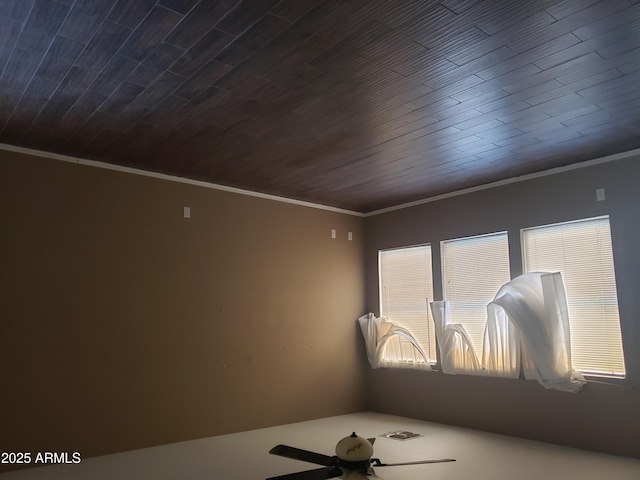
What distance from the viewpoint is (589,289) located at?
16.9 ft

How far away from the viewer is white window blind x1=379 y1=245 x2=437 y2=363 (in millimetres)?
6746

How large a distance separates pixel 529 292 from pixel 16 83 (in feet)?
16.9

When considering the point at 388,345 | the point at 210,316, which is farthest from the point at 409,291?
the point at 210,316

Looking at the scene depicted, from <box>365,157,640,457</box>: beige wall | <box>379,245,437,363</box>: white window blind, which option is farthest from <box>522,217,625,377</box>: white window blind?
<box>379,245,437,363</box>: white window blind

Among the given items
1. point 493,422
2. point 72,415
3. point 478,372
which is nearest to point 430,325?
point 478,372

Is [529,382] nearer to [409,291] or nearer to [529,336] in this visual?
[529,336]

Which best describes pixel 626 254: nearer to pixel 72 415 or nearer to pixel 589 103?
pixel 589 103

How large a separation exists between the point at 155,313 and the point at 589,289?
4.73m

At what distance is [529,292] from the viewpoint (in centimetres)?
534

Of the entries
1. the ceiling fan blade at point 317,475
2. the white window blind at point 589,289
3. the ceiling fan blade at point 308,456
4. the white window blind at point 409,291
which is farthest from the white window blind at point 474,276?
the ceiling fan blade at point 317,475

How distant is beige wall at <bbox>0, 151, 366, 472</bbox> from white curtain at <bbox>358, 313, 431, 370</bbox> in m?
0.30

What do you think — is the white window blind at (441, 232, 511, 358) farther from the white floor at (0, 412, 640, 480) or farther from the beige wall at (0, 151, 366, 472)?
the beige wall at (0, 151, 366, 472)

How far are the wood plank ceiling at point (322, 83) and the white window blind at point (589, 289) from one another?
0.81 m

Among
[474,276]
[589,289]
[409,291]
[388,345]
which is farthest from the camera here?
[388,345]
